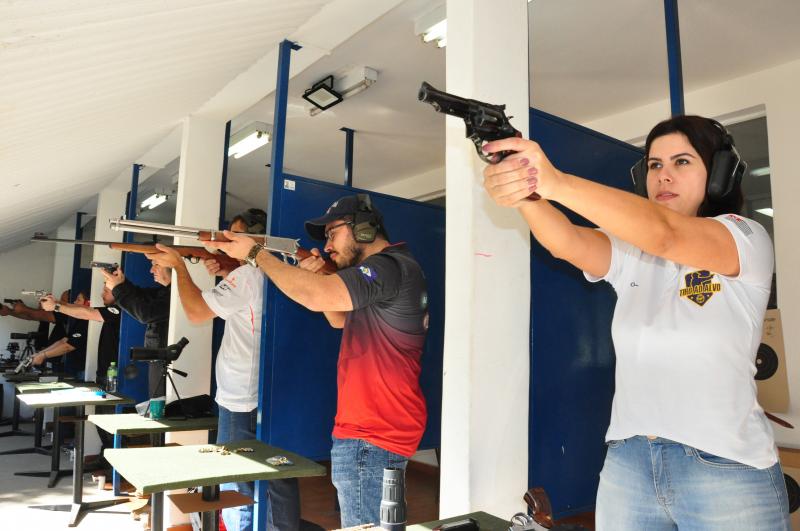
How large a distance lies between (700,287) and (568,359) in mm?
806

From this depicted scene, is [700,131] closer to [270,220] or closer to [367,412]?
[367,412]

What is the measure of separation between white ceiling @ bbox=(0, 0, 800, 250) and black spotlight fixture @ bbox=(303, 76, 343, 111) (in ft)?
0.34

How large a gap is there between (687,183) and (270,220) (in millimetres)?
2053

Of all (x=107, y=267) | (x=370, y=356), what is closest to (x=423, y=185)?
(x=107, y=267)

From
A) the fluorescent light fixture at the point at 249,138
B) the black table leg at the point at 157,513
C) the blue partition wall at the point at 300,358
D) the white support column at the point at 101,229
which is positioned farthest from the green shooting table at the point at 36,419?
the blue partition wall at the point at 300,358

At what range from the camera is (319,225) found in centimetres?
253

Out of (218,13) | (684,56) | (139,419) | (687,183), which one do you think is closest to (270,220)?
(218,13)

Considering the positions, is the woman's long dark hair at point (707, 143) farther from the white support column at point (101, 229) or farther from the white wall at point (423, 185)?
the white support column at point (101, 229)

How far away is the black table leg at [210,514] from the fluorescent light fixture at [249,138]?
336 centimetres

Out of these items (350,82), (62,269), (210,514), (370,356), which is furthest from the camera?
(62,269)

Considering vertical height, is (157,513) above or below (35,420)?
above

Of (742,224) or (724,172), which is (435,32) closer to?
(724,172)

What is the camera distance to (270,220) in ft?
9.57

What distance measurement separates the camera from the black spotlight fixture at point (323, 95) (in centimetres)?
409
